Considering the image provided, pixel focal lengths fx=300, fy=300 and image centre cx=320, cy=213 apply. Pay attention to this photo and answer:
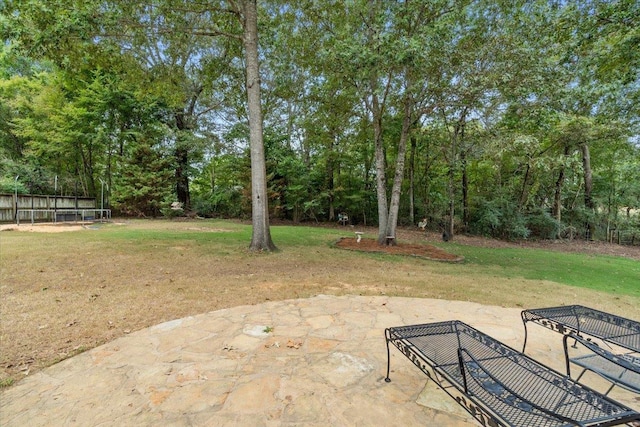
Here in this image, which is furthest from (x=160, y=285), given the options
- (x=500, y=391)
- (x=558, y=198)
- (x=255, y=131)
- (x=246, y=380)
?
(x=558, y=198)

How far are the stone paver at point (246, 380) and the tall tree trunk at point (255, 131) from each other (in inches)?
149

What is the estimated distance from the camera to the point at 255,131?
6.68 m

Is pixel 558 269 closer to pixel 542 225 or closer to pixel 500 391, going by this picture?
pixel 542 225

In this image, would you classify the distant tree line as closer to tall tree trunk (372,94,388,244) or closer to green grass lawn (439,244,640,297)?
tall tree trunk (372,94,388,244)

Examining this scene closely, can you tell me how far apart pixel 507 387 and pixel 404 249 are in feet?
21.8

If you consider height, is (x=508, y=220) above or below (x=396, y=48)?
below

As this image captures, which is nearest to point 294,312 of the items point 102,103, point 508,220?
point 508,220

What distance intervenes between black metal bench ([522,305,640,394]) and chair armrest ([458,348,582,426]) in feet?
2.09

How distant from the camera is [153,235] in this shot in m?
8.46

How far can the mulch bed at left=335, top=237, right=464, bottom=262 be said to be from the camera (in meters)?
7.14

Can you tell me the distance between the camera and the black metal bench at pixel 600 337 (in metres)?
1.64

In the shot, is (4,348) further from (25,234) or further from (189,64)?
(189,64)

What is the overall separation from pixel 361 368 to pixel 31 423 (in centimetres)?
190

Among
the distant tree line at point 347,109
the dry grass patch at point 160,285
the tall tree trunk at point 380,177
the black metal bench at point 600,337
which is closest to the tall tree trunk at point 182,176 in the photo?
the distant tree line at point 347,109
